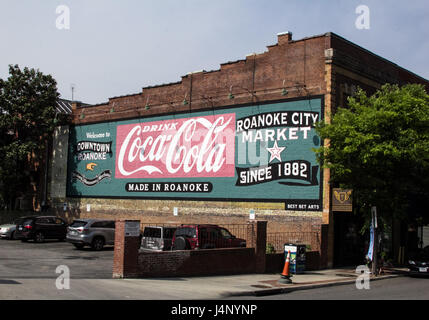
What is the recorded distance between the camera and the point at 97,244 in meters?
27.7

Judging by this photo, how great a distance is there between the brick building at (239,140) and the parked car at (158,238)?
588 centimetres

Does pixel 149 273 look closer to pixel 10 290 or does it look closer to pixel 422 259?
pixel 10 290

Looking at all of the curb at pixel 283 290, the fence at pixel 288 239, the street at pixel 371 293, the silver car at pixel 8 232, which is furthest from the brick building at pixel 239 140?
the silver car at pixel 8 232

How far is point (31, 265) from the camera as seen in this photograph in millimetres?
19734

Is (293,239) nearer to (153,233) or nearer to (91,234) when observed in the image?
(153,233)

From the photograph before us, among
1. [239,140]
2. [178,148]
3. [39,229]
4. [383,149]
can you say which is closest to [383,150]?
[383,149]

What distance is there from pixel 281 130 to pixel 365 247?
24.6 feet

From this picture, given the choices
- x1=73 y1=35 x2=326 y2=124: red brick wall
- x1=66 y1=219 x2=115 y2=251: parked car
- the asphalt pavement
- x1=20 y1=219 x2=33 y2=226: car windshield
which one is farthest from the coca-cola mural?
x1=20 y1=219 x2=33 y2=226: car windshield

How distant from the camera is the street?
1480cm

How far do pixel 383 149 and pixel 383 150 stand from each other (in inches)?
8.0

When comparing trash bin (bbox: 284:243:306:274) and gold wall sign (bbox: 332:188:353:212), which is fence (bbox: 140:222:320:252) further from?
trash bin (bbox: 284:243:306:274)

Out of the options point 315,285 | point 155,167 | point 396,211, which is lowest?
point 315,285
